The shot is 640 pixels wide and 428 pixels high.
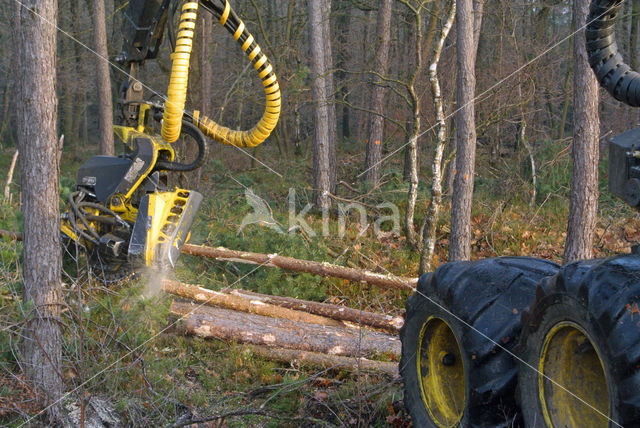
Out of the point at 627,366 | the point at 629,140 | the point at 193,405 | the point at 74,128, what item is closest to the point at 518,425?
the point at 627,366

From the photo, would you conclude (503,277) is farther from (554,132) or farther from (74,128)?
(74,128)

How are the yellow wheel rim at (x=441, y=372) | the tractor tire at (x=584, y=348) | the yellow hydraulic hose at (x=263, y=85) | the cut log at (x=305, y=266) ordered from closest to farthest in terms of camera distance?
1. the tractor tire at (x=584, y=348)
2. the yellow wheel rim at (x=441, y=372)
3. the yellow hydraulic hose at (x=263, y=85)
4. the cut log at (x=305, y=266)

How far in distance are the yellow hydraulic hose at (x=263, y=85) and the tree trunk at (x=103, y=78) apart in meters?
7.82

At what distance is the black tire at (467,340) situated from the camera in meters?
3.27

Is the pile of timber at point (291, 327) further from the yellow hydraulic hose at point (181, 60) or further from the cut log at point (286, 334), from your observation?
the yellow hydraulic hose at point (181, 60)

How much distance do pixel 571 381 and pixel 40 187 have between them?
12.8ft

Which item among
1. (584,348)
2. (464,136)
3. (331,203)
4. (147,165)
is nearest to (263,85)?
(147,165)

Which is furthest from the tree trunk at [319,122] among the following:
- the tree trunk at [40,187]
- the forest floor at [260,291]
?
the tree trunk at [40,187]

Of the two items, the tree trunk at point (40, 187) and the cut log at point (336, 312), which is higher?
the tree trunk at point (40, 187)

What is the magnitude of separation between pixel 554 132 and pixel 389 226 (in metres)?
9.53

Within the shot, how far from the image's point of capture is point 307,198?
14508mm

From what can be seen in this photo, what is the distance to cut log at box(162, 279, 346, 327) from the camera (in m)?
7.21

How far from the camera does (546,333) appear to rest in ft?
9.47

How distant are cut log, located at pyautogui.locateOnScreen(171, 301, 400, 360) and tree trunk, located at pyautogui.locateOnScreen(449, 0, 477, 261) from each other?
344 cm
